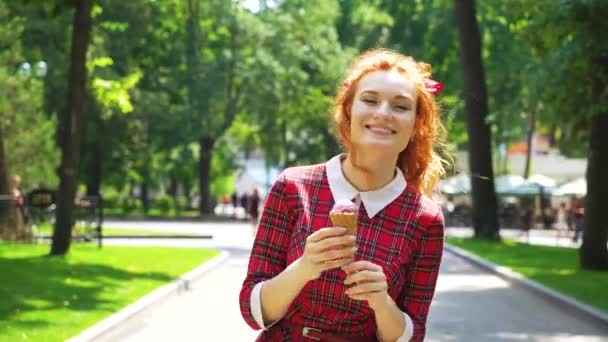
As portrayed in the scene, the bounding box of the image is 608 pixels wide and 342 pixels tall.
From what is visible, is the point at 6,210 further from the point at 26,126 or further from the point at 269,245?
the point at 269,245

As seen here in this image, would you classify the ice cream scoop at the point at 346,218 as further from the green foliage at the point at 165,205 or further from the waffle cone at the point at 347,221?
the green foliage at the point at 165,205

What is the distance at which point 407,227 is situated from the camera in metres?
3.57

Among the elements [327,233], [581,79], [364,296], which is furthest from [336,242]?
[581,79]

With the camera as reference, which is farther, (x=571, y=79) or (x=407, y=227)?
(x=571, y=79)

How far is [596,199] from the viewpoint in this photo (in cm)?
2275

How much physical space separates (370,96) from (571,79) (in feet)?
57.8

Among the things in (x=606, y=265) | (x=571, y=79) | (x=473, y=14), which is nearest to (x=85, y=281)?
(x=571, y=79)

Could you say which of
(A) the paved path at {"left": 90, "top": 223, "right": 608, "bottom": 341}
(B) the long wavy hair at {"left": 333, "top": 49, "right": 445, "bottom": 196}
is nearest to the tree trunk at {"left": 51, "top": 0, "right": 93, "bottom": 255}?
(A) the paved path at {"left": 90, "top": 223, "right": 608, "bottom": 341}

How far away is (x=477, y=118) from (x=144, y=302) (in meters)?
22.1

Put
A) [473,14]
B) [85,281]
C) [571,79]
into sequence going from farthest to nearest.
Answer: [473,14], [571,79], [85,281]

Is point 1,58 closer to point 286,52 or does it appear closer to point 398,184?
point 286,52

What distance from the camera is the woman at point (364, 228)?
11.4 ft

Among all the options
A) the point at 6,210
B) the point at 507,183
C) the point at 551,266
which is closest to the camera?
the point at 551,266

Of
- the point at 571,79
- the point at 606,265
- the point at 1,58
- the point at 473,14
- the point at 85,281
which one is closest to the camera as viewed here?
the point at 85,281
